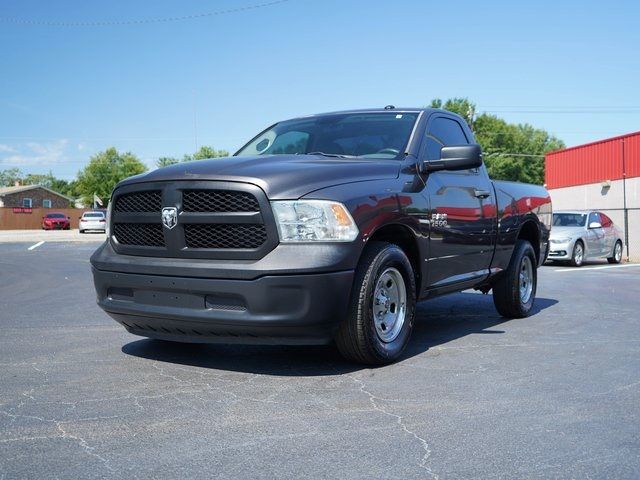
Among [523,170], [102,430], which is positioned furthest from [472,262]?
[523,170]

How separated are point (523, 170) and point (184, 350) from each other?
283 feet

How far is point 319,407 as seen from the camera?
3.80 metres

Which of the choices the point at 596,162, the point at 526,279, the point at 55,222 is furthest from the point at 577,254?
the point at 55,222

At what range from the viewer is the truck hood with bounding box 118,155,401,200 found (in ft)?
14.3

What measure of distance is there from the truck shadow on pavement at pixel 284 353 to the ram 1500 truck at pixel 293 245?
0.92ft

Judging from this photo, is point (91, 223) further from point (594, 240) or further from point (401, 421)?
point (401, 421)

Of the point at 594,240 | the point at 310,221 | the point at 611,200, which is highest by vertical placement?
the point at 310,221

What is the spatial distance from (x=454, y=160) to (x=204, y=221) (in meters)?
2.12

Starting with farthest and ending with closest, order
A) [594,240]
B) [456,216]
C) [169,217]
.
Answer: [594,240] < [456,216] < [169,217]

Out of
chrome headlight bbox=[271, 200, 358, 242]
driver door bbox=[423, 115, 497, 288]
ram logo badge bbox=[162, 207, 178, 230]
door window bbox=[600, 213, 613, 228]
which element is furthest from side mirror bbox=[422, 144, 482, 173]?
door window bbox=[600, 213, 613, 228]

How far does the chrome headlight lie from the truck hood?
0.07 m

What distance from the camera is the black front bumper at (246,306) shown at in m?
4.24

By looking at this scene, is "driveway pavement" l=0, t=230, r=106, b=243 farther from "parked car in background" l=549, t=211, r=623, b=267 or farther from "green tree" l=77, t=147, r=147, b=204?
"green tree" l=77, t=147, r=147, b=204

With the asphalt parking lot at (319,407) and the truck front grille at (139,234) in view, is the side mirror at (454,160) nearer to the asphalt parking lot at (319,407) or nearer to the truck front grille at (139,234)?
the asphalt parking lot at (319,407)
